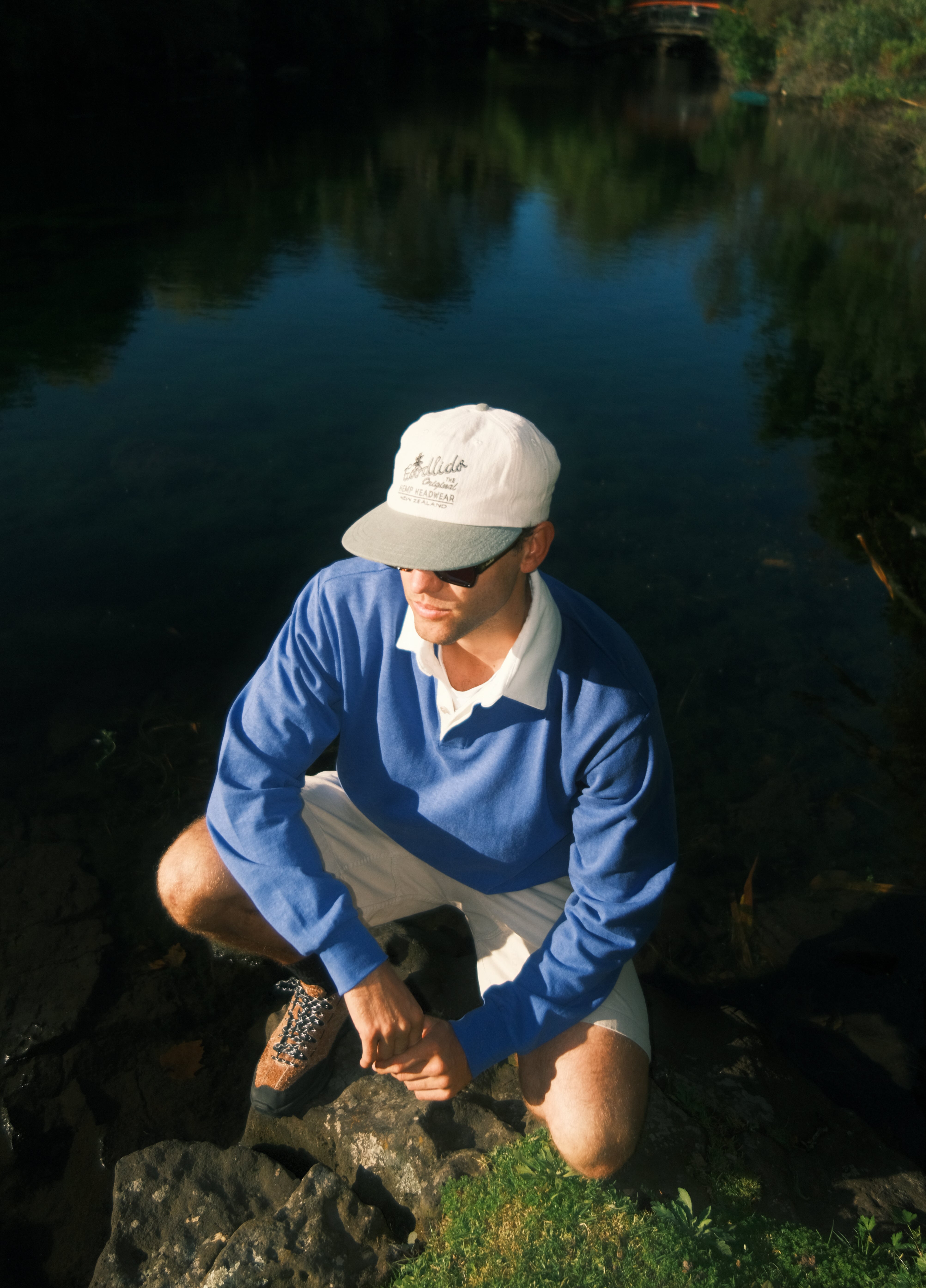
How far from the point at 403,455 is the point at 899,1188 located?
2.24 meters

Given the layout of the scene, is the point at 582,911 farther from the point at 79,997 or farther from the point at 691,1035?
the point at 79,997

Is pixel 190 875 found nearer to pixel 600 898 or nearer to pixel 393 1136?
pixel 393 1136

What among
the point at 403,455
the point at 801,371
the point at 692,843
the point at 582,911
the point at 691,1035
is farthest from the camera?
the point at 801,371

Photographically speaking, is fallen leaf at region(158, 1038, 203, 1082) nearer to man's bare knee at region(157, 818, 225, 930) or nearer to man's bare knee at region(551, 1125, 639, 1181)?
man's bare knee at region(157, 818, 225, 930)

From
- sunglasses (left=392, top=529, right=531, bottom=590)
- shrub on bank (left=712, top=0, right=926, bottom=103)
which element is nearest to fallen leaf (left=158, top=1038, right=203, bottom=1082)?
sunglasses (left=392, top=529, right=531, bottom=590)

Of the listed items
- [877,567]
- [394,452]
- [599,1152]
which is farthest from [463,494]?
[394,452]

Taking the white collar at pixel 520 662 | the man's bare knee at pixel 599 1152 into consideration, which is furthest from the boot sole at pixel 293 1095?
the white collar at pixel 520 662

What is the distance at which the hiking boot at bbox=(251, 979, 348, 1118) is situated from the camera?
238 centimetres

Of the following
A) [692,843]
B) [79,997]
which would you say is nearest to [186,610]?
[79,997]

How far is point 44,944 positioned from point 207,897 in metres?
1.03

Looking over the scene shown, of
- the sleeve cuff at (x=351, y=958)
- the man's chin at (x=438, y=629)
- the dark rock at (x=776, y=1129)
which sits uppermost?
the man's chin at (x=438, y=629)

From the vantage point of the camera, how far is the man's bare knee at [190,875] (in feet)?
7.47

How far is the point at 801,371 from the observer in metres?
8.29

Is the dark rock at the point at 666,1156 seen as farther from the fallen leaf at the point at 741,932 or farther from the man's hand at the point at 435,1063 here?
the fallen leaf at the point at 741,932
